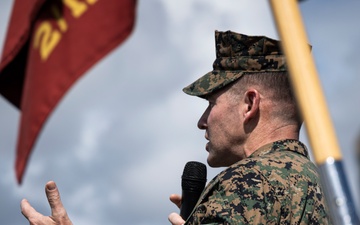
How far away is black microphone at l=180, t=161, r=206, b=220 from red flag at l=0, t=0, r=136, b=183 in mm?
2020

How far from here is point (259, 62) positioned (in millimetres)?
5688

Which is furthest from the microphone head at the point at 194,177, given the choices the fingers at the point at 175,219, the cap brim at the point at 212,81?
the cap brim at the point at 212,81

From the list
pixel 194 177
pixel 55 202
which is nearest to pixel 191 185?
pixel 194 177

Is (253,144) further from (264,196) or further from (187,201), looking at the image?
(264,196)

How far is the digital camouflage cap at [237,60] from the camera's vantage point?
5.68 metres

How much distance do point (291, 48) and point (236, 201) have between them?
197 centimetres

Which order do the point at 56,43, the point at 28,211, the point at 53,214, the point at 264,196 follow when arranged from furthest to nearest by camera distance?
the point at 28,211, the point at 53,214, the point at 264,196, the point at 56,43

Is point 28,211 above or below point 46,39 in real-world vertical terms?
below

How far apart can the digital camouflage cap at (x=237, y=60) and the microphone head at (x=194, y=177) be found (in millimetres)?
459

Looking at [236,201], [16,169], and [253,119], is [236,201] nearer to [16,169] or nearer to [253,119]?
[253,119]

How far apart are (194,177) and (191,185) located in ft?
0.19

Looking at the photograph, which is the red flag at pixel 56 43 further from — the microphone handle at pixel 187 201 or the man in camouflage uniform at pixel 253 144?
the microphone handle at pixel 187 201

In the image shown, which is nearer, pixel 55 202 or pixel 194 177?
pixel 194 177

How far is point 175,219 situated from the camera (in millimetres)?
5180
